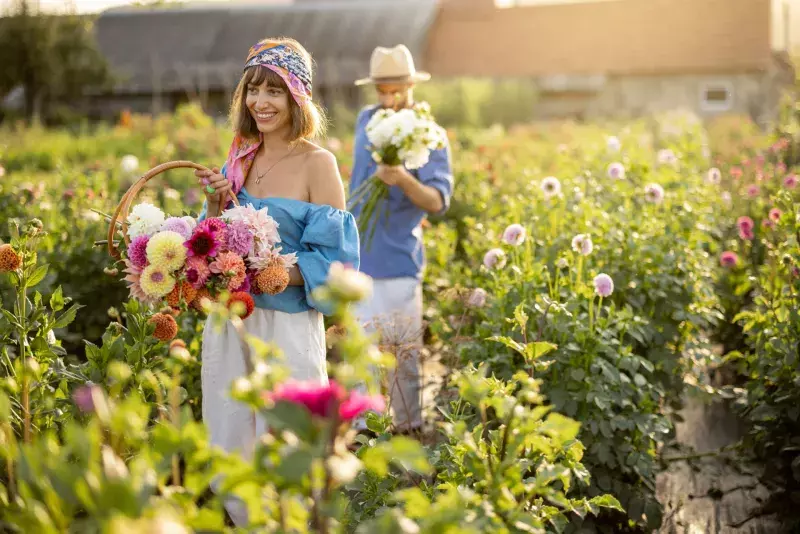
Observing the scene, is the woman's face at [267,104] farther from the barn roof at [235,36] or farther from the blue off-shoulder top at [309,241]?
the barn roof at [235,36]

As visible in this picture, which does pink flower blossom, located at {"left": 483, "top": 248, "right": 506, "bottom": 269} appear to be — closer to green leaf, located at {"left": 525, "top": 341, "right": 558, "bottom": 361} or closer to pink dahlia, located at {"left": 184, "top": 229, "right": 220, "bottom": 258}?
green leaf, located at {"left": 525, "top": 341, "right": 558, "bottom": 361}

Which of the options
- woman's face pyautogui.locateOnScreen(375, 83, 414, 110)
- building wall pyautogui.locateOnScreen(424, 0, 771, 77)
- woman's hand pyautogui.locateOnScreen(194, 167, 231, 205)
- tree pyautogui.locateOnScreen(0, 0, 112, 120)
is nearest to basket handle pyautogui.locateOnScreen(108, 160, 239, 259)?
woman's hand pyautogui.locateOnScreen(194, 167, 231, 205)

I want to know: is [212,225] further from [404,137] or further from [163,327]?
[404,137]

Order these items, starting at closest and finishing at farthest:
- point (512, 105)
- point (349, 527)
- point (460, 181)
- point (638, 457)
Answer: point (349, 527) < point (638, 457) < point (460, 181) < point (512, 105)

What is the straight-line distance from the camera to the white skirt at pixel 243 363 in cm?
279

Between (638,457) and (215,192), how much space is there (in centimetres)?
177

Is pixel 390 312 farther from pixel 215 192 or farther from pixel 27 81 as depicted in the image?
pixel 27 81

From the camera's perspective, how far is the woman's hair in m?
2.78

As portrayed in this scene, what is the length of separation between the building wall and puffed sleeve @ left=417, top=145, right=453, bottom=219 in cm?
2552

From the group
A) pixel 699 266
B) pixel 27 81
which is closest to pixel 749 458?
pixel 699 266

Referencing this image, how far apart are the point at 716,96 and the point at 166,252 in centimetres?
2784

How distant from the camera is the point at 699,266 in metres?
4.33

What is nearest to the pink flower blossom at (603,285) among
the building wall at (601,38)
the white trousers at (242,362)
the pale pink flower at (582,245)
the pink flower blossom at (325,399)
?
the pale pink flower at (582,245)

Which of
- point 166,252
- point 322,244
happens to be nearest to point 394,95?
point 322,244
